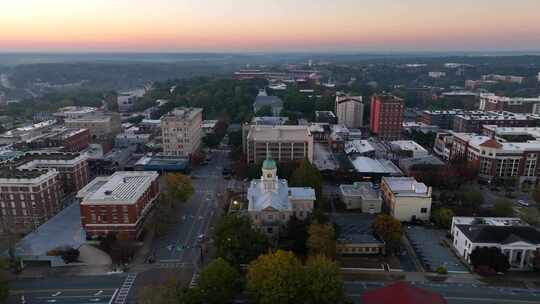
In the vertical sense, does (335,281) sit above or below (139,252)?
above

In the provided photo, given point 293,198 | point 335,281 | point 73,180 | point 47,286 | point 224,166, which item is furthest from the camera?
point 224,166

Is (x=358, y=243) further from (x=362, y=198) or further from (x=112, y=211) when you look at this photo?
(x=112, y=211)

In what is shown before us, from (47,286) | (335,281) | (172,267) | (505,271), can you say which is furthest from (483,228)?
(47,286)

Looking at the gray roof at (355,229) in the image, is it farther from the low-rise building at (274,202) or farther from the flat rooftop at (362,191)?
the low-rise building at (274,202)

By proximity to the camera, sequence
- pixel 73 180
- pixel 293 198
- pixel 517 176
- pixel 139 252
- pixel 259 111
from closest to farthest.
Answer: pixel 139 252 < pixel 293 198 < pixel 73 180 < pixel 517 176 < pixel 259 111

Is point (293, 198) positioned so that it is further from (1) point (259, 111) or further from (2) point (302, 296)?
(1) point (259, 111)

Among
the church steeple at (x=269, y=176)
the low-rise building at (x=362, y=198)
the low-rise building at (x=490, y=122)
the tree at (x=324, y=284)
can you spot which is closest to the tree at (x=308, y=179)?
the low-rise building at (x=362, y=198)

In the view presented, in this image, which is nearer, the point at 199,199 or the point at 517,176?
the point at 199,199
